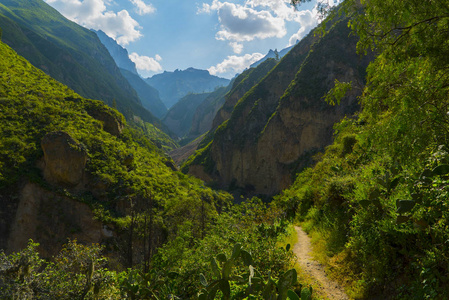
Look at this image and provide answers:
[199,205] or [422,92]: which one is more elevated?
[422,92]

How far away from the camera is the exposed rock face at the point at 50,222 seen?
22.0 meters

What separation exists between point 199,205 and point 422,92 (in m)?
25.2

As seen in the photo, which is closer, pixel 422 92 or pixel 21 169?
pixel 422 92

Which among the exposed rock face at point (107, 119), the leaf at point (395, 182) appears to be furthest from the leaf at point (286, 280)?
the exposed rock face at point (107, 119)

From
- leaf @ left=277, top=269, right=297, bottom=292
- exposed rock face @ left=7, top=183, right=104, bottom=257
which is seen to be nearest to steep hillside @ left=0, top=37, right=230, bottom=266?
exposed rock face @ left=7, top=183, right=104, bottom=257

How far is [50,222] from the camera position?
75.7 ft

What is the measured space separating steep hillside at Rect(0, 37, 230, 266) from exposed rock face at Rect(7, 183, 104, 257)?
8 cm

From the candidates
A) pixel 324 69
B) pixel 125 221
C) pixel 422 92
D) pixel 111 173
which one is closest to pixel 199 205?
pixel 125 221

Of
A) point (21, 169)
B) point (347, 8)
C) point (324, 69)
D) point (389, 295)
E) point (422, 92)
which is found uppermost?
point (324, 69)

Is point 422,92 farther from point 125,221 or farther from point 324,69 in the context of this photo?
point 324,69

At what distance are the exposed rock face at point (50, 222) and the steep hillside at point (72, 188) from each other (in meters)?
0.08

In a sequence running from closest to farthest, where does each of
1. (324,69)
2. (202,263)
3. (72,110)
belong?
(202,263) < (72,110) < (324,69)

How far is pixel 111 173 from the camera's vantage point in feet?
96.6

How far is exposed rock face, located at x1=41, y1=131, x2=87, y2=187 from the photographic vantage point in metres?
25.8
